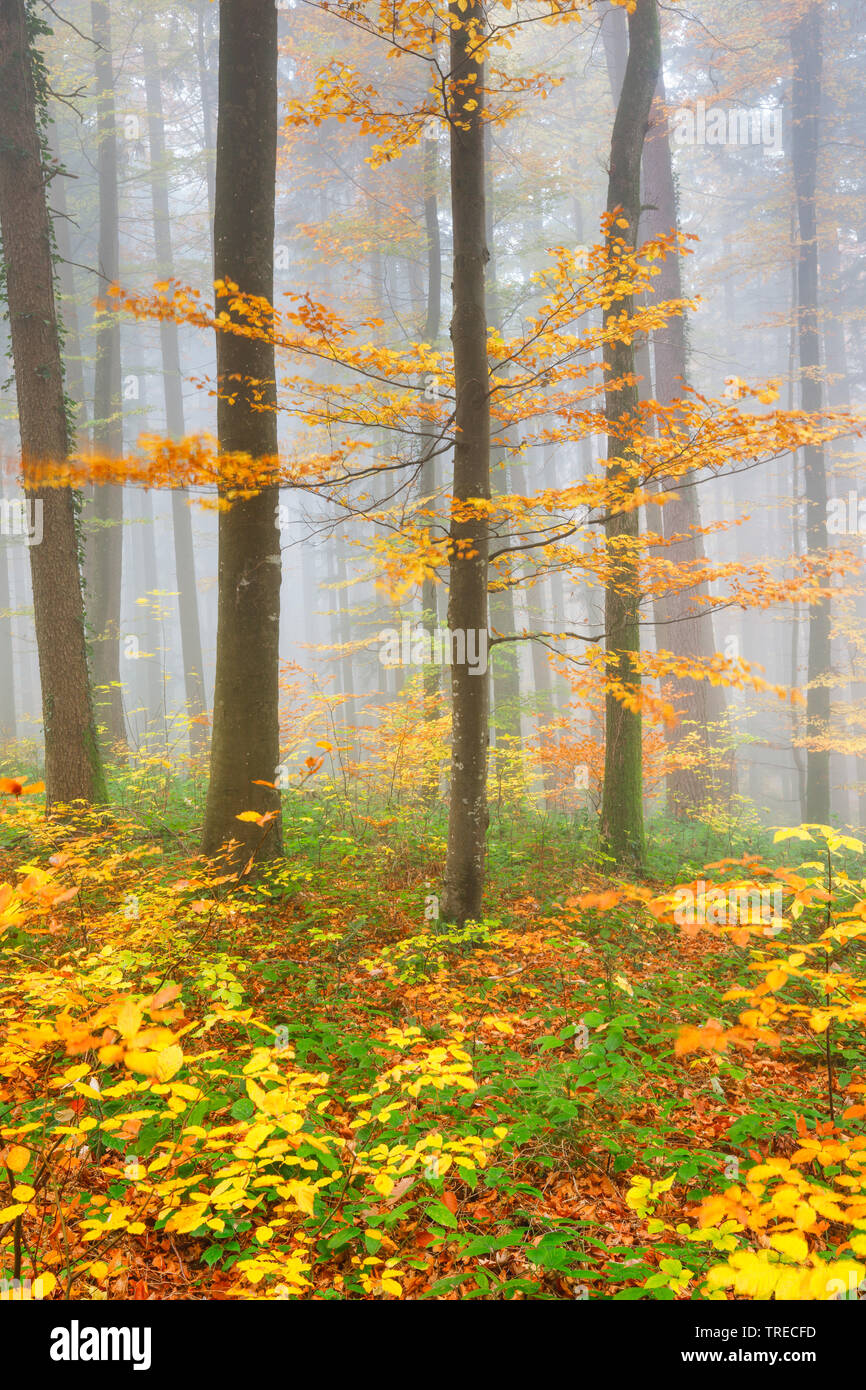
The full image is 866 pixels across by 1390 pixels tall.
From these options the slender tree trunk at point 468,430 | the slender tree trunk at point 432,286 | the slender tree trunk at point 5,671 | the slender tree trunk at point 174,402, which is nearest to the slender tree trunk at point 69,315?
the slender tree trunk at point 174,402

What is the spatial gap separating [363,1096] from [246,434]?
16.7 feet

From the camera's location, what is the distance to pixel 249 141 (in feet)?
18.9

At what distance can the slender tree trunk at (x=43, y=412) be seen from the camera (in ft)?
22.0

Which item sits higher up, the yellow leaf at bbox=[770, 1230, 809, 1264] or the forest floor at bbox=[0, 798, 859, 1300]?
the yellow leaf at bbox=[770, 1230, 809, 1264]

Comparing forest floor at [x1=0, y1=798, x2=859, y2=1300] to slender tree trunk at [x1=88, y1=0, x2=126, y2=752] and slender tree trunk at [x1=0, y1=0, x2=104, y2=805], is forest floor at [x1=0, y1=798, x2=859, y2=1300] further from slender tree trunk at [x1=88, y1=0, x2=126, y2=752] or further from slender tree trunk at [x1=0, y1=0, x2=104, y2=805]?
slender tree trunk at [x1=88, y1=0, x2=126, y2=752]

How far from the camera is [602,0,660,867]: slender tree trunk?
6.75 meters

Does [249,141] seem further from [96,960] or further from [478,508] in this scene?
[96,960]

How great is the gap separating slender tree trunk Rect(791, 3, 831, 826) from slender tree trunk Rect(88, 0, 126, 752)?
1372 centimetres

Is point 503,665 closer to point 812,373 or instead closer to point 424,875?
point 424,875

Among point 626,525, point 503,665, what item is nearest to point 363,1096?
point 626,525

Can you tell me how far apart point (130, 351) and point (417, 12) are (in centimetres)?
3051

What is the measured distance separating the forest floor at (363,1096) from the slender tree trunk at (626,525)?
4.90 feet

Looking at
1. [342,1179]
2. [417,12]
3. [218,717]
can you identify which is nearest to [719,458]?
[417,12]

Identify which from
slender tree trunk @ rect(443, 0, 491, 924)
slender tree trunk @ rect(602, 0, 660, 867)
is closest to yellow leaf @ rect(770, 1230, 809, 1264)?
slender tree trunk @ rect(443, 0, 491, 924)
